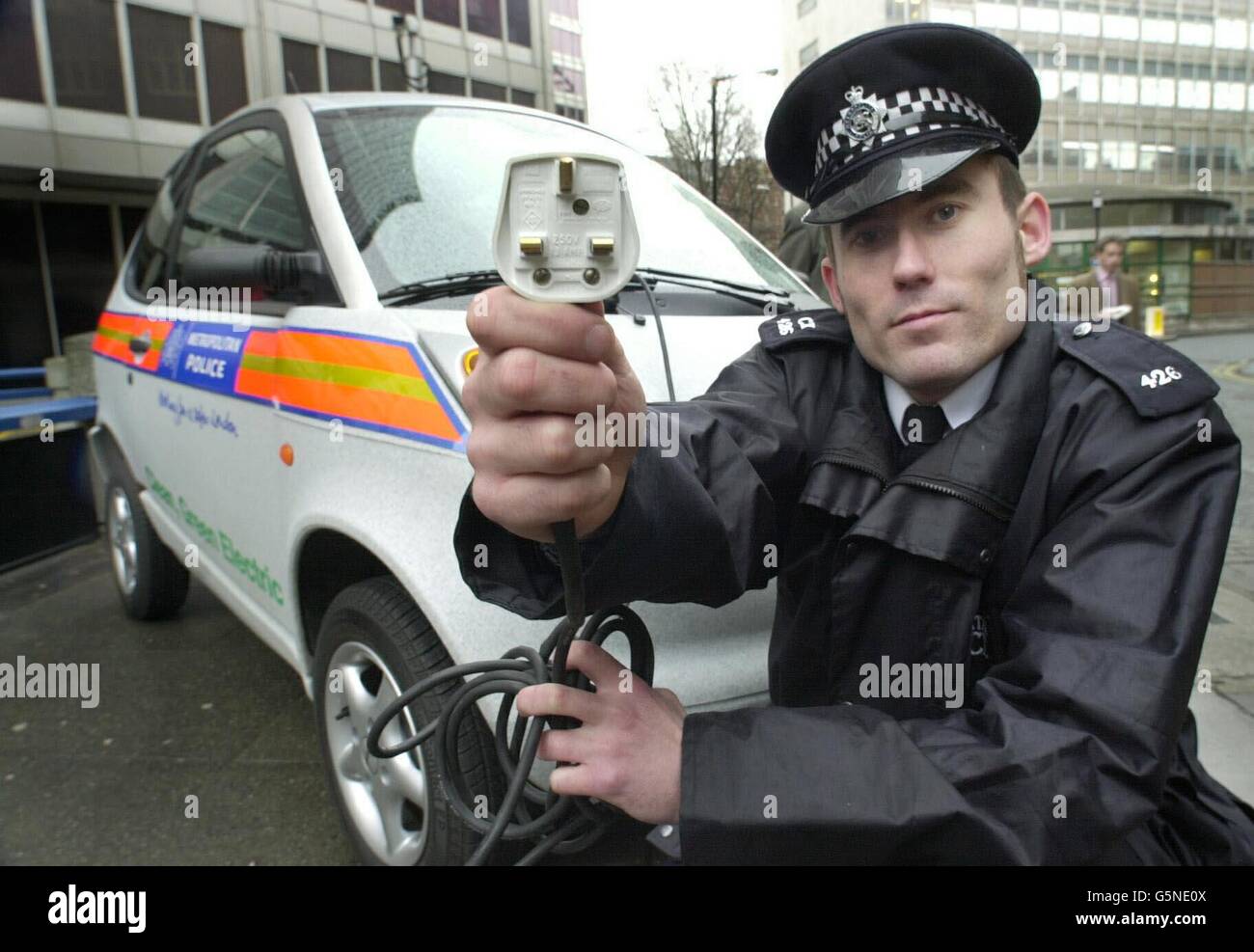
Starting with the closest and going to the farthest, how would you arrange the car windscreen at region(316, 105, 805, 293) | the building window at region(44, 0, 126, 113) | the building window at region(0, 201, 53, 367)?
the car windscreen at region(316, 105, 805, 293), the building window at region(44, 0, 126, 113), the building window at region(0, 201, 53, 367)

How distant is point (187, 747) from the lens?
2.96m

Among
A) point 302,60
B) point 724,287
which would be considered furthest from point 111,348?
point 302,60

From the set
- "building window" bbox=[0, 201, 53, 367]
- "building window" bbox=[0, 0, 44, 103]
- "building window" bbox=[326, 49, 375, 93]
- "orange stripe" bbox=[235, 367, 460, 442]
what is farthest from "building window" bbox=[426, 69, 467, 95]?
"orange stripe" bbox=[235, 367, 460, 442]

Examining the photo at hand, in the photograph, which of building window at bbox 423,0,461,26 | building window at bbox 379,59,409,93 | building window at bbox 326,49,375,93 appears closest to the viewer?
building window at bbox 326,49,375,93

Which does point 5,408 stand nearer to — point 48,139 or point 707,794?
point 707,794

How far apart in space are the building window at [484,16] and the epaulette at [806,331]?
2275 cm

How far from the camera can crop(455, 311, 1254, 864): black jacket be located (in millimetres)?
974

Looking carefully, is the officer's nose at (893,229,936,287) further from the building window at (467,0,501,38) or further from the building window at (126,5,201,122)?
the building window at (467,0,501,38)

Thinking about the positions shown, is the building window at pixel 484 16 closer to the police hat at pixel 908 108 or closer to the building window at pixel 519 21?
the building window at pixel 519 21

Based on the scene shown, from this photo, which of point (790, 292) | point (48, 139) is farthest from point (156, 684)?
point (48, 139)

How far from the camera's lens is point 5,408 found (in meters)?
5.20

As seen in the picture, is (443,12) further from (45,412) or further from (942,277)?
(942,277)

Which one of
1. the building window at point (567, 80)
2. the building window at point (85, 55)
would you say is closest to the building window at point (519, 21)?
the building window at point (567, 80)

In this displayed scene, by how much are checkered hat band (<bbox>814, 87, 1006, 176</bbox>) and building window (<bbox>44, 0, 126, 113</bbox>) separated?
696 inches
